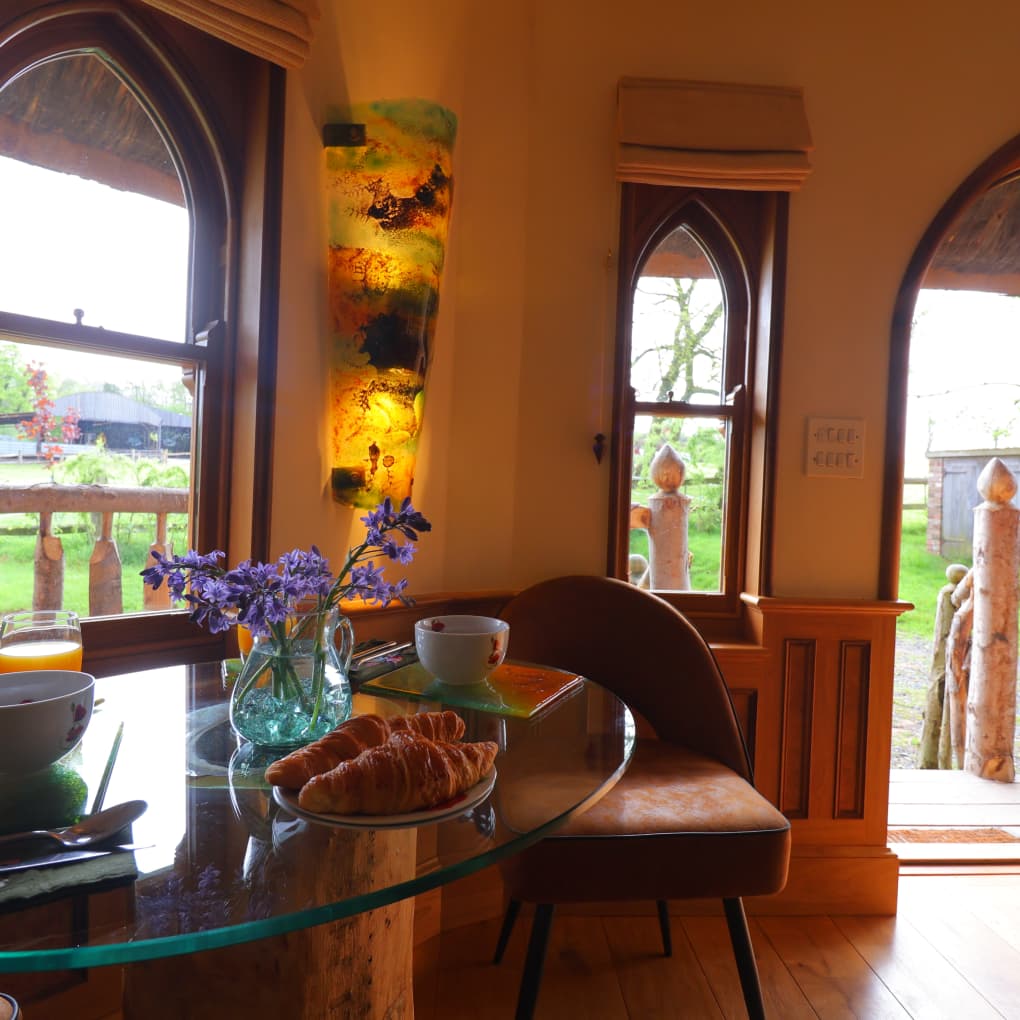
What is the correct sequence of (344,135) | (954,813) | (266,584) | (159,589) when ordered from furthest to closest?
1. (954,813)
2. (344,135)
3. (159,589)
4. (266,584)

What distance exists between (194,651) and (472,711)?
0.84 metres

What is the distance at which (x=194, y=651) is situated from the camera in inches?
61.6

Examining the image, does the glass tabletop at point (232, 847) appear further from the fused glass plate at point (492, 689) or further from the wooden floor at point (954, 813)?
the wooden floor at point (954, 813)

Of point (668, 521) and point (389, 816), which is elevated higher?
point (668, 521)

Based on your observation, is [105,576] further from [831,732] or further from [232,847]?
[831,732]

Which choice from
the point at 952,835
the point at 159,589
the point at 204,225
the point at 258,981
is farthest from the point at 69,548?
the point at 952,835

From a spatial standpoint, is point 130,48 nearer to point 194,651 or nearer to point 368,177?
point 368,177

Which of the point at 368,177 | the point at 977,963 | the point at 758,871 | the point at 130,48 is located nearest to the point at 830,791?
the point at 977,963

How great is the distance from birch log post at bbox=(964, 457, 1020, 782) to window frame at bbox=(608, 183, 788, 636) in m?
1.52

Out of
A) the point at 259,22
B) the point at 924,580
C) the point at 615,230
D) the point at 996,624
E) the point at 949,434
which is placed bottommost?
the point at 996,624

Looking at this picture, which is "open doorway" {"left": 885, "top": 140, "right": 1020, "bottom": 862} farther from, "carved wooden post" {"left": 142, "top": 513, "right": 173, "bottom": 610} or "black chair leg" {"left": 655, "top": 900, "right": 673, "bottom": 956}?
"carved wooden post" {"left": 142, "top": 513, "right": 173, "bottom": 610}

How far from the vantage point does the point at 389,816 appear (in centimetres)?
66

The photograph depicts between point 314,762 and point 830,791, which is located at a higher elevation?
point 314,762

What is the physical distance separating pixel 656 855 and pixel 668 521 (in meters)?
1.14
